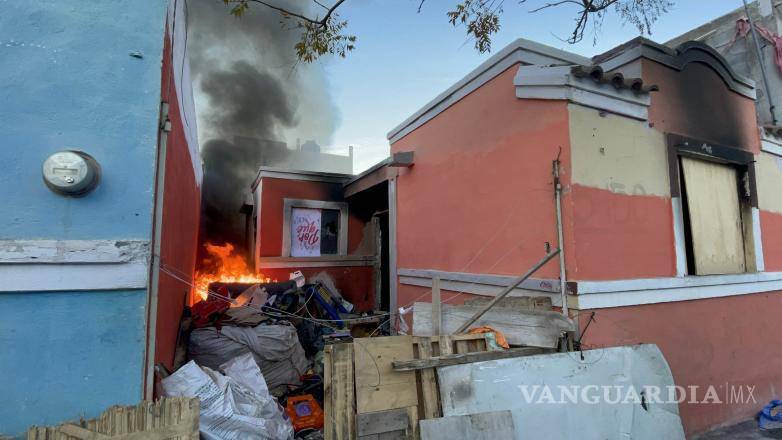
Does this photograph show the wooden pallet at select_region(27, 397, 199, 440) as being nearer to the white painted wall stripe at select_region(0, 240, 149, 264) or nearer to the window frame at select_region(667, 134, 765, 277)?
the white painted wall stripe at select_region(0, 240, 149, 264)

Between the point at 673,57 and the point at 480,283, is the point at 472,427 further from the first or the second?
the point at 673,57

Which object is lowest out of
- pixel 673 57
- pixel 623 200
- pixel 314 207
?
pixel 623 200

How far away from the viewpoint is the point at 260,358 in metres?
5.37

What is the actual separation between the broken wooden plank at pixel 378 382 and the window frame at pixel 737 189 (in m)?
3.79

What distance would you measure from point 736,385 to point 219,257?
13.2 metres

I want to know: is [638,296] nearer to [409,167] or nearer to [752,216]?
[752,216]

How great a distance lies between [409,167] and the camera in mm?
7320

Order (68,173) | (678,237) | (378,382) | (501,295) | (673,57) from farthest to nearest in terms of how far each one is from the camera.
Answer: (673,57), (678,237), (501,295), (378,382), (68,173)

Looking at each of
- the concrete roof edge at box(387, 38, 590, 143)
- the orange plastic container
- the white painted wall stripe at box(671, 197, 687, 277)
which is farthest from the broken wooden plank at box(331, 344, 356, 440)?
the white painted wall stripe at box(671, 197, 687, 277)

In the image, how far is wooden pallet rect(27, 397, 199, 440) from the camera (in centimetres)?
230

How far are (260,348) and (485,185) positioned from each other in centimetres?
394

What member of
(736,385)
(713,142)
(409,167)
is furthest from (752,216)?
(409,167)

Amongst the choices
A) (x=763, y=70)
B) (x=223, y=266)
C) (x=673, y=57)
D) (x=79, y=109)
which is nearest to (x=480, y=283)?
(x=673, y=57)

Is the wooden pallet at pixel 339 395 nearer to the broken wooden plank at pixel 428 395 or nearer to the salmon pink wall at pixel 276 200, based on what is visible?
the broken wooden plank at pixel 428 395
